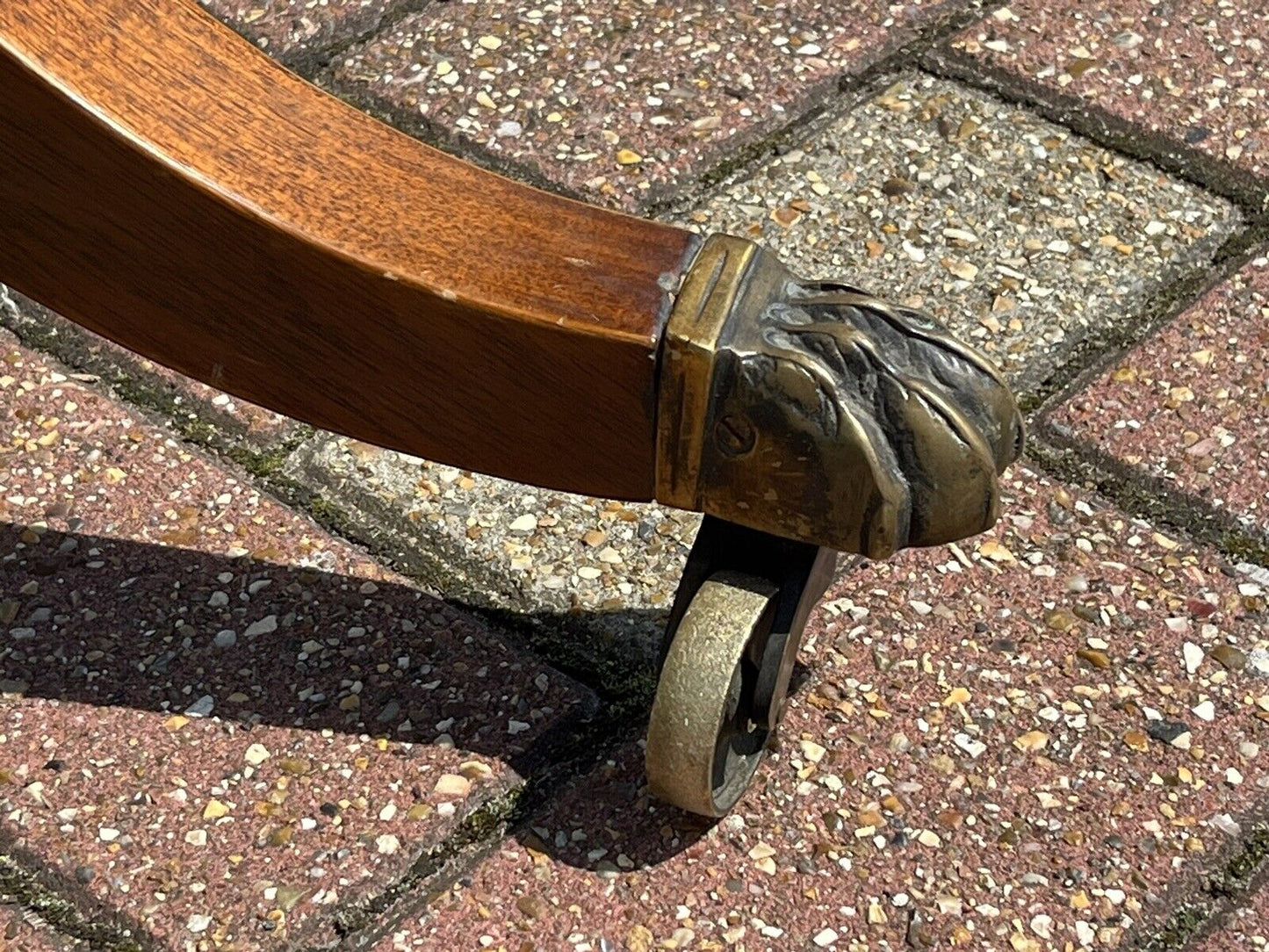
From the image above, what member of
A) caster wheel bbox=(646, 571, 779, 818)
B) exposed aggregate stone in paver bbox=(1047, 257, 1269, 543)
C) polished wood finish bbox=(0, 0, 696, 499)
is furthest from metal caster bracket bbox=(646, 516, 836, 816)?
exposed aggregate stone in paver bbox=(1047, 257, 1269, 543)

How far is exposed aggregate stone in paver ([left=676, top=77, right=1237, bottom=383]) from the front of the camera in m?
1.95

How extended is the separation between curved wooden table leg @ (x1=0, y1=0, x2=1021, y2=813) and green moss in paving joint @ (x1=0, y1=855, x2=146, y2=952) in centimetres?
39

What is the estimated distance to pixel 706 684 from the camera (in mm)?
1379

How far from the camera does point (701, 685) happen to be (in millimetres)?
1380

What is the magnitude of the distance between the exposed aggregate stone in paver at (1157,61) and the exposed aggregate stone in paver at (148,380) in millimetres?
960

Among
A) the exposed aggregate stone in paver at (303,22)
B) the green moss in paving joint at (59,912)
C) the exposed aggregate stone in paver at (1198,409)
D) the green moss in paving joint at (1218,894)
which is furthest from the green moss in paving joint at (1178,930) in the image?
the exposed aggregate stone in paver at (303,22)

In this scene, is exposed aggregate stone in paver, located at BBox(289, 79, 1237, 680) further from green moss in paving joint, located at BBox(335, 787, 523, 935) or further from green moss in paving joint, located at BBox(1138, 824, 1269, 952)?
green moss in paving joint, located at BBox(1138, 824, 1269, 952)

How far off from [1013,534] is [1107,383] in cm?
23

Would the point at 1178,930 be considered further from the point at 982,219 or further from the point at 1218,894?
the point at 982,219

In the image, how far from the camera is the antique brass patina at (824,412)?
130cm

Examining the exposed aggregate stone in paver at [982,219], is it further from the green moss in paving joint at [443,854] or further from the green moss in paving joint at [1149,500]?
the green moss in paving joint at [443,854]

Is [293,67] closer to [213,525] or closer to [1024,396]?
[213,525]

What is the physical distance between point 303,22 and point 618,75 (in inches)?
15.2

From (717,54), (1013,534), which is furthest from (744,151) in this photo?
(1013,534)
